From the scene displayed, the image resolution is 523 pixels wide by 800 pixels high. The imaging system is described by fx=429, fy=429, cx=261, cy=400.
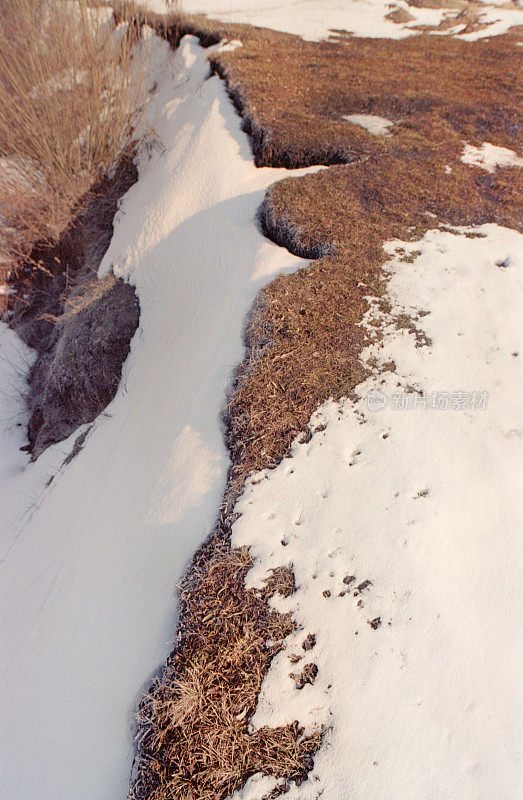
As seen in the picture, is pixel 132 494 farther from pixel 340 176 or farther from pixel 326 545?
pixel 340 176

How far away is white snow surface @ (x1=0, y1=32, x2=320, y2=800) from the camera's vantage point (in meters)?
2.01

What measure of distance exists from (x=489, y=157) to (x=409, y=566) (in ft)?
15.1

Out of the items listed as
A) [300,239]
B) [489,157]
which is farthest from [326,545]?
[489,157]

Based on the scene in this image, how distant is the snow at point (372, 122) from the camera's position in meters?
4.92

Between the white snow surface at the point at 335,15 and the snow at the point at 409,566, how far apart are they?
773 centimetres

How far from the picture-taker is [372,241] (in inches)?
138

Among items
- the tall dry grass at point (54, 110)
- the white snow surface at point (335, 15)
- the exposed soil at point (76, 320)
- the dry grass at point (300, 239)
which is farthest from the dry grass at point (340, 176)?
the exposed soil at point (76, 320)

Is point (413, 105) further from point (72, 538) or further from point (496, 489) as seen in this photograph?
point (72, 538)

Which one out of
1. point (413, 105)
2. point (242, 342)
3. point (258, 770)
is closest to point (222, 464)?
point (242, 342)

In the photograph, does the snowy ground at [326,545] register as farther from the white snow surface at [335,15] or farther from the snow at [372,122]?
the white snow surface at [335,15]

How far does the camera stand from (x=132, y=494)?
266cm

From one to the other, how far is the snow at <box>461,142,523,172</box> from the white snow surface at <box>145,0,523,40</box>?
4.61 m

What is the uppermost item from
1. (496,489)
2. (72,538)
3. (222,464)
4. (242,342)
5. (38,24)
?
(38,24)

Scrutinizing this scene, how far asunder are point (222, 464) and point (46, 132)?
4.38 metres
